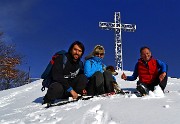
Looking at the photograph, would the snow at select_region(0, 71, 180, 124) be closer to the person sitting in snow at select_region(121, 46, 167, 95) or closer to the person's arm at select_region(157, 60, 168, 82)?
the person's arm at select_region(157, 60, 168, 82)

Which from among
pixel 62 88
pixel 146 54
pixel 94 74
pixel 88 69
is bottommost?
pixel 62 88

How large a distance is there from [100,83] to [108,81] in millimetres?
163

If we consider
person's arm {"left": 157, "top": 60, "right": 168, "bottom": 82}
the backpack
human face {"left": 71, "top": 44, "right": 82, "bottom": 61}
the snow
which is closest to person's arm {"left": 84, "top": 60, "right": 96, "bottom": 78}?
human face {"left": 71, "top": 44, "right": 82, "bottom": 61}

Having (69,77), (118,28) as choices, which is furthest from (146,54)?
(118,28)

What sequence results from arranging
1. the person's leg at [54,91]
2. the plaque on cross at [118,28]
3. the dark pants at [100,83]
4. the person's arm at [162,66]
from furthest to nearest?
the plaque on cross at [118,28] → the person's arm at [162,66] → the dark pants at [100,83] → the person's leg at [54,91]

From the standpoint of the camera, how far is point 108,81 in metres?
5.94

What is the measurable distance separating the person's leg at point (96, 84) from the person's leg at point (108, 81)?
0.28 ft

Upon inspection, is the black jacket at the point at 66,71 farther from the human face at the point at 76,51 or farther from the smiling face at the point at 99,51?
the smiling face at the point at 99,51

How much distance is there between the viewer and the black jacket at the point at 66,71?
5762 mm

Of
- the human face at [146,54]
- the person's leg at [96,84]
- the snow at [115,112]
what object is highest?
the human face at [146,54]

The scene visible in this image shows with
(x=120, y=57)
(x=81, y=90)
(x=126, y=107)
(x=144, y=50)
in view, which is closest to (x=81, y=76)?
(x=81, y=90)

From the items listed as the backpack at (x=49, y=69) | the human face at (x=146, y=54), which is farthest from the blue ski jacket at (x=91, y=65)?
the human face at (x=146, y=54)

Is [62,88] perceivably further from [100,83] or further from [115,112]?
[115,112]

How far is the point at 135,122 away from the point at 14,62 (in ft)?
88.7
